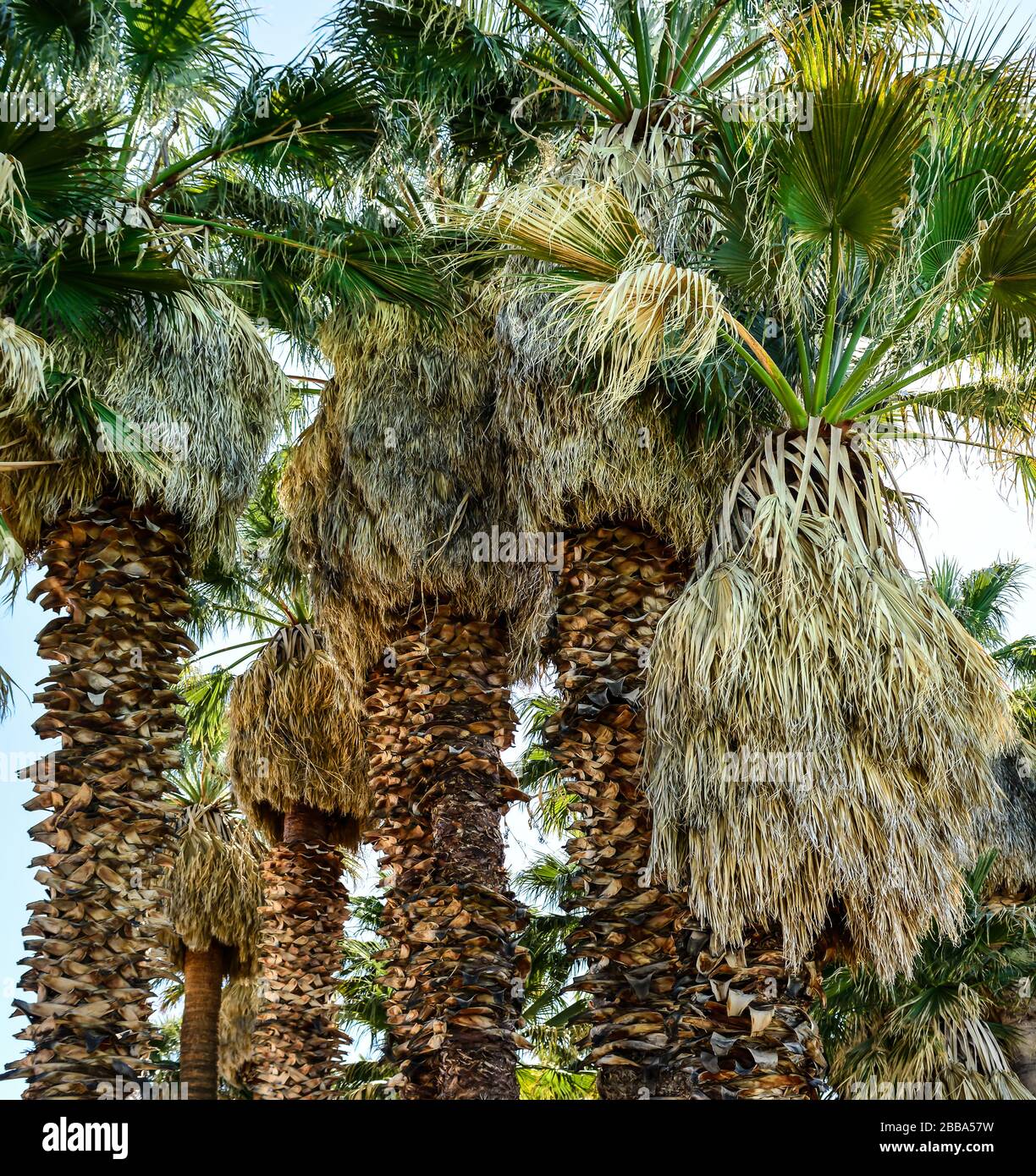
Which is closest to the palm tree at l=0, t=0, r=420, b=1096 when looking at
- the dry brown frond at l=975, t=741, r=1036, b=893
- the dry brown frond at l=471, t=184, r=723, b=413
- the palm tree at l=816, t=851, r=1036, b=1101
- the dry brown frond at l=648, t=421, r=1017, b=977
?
the dry brown frond at l=471, t=184, r=723, b=413

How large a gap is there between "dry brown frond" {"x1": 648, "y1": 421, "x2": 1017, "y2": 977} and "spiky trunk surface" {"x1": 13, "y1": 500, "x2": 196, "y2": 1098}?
3.56 metres

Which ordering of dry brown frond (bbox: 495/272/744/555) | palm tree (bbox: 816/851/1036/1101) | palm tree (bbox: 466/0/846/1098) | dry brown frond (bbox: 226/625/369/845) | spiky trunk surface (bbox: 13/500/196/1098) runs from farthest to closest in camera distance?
dry brown frond (bbox: 226/625/369/845)
palm tree (bbox: 816/851/1036/1101)
dry brown frond (bbox: 495/272/744/555)
spiky trunk surface (bbox: 13/500/196/1098)
palm tree (bbox: 466/0/846/1098)

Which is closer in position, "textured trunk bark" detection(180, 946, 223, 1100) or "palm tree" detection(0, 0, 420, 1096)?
"palm tree" detection(0, 0, 420, 1096)

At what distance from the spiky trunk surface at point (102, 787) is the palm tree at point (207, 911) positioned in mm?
6357

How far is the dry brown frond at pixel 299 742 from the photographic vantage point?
44.1 feet

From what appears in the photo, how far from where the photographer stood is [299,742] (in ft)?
44.2

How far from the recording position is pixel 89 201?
8.29 metres

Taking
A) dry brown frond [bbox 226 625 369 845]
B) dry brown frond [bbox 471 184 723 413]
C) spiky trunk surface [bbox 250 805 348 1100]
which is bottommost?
spiky trunk surface [bbox 250 805 348 1100]

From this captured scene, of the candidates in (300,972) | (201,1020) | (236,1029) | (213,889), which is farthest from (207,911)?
(236,1029)

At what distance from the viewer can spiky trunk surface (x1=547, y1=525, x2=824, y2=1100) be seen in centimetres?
703

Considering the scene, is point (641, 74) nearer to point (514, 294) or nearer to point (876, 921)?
point (514, 294)

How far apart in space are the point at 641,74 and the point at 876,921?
21.3 feet

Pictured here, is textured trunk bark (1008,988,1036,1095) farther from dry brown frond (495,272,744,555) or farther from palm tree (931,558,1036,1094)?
dry brown frond (495,272,744,555)

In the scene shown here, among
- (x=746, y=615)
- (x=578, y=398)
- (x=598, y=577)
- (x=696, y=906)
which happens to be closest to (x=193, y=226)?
(x=578, y=398)
